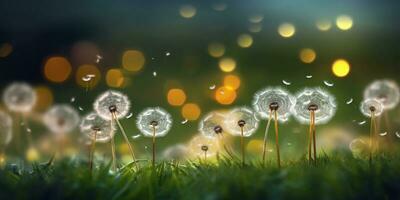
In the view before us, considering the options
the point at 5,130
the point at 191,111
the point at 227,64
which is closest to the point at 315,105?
the point at 5,130

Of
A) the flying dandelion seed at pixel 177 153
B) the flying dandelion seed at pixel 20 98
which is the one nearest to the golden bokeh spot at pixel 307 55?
the flying dandelion seed at pixel 20 98

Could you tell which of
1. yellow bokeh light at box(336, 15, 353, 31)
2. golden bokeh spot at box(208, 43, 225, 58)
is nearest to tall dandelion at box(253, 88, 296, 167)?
golden bokeh spot at box(208, 43, 225, 58)

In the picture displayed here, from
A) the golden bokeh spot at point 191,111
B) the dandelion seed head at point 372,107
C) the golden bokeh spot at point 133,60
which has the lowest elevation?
Answer: the dandelion seed head at point 372,107

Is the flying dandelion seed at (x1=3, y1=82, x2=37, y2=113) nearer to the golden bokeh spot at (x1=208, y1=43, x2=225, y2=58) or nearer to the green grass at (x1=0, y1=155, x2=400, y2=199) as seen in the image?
the green grass at (x1=0, y1=155, x2=400, y2=199)

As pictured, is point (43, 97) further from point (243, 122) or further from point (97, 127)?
point (243, 122)

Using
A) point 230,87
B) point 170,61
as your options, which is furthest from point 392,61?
point 170,61

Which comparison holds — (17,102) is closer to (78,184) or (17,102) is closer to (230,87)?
(78,184)

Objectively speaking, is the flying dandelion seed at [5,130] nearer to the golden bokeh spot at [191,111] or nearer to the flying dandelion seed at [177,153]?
the flying dandelion seed at [177,153]
